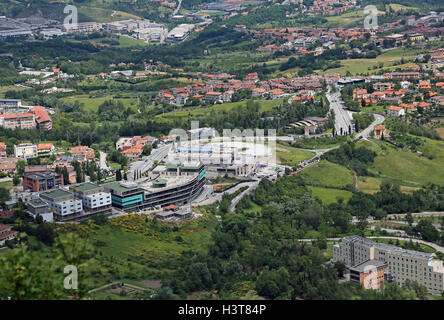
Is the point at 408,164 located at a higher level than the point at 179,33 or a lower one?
lower

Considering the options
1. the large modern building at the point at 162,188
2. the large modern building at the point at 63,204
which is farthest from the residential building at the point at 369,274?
the large modern building at the point at 63,204

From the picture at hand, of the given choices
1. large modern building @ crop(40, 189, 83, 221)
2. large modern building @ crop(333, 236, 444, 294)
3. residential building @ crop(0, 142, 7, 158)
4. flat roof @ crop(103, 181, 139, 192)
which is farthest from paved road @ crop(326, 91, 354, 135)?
large modern building @ crop(40, 189, 83, 221)

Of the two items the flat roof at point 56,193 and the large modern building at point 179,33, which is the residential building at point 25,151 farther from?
the large modern building at point 179,33

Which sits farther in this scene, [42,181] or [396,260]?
[42,181]

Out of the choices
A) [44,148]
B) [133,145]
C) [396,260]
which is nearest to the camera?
[396,260]

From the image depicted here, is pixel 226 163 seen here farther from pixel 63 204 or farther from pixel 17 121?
pixel 17 121

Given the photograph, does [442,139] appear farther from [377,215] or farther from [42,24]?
[42,24]

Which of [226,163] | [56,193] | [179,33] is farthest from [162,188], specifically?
[179,33]

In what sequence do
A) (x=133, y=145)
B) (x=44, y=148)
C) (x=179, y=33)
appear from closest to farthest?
(x=44, y=148), (x=133, y=145), (x=179, y=33)
